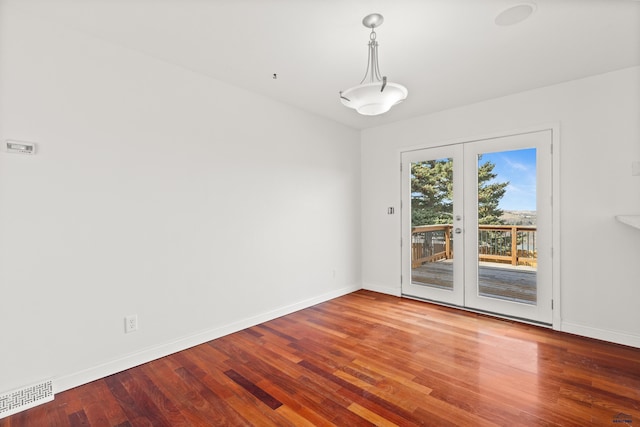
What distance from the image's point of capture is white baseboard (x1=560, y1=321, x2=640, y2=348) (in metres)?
2.85

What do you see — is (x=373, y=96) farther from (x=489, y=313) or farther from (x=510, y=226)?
(x=489, y=313)

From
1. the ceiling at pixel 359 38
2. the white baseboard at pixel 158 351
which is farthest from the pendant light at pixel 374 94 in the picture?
the white baseboard at pixel 158 351

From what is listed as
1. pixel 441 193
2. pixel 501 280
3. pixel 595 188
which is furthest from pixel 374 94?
pixel 501 280

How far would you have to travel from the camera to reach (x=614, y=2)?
1.98 m

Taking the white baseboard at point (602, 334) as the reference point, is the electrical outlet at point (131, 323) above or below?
above

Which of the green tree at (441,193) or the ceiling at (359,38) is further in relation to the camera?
Answer: the green tree at (441,193)

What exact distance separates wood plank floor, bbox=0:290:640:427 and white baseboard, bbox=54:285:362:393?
67mm

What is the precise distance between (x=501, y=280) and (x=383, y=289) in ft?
5.43

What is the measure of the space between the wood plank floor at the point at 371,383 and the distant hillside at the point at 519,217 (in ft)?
3.84

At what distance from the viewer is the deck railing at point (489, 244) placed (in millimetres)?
3449

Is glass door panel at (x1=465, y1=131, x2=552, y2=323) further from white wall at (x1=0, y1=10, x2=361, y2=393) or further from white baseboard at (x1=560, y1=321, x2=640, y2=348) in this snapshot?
white wall at (x1=0, y1=10, x2=361, y2=393)

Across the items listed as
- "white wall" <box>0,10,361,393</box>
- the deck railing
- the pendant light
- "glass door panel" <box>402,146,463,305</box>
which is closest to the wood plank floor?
"white wall" <box>0,10,361,393</box>

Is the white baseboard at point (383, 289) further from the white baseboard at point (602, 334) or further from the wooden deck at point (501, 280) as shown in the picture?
the white baseboard at point (602, 334)

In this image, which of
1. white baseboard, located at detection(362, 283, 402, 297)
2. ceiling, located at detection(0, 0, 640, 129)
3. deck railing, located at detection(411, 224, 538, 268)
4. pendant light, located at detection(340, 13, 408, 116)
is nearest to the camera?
pendant light, located at detection(340, 13, 408, 116)
